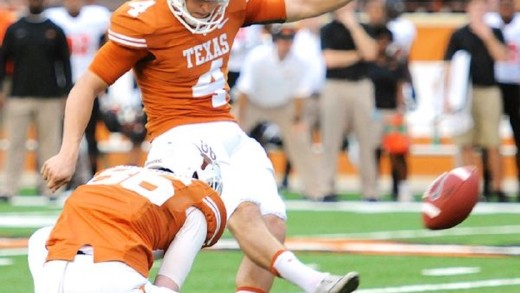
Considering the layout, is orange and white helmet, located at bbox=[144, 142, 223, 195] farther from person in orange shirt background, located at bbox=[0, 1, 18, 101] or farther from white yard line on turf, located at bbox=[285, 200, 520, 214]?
person in orange shirt background, located at bbox=[0, 1, 18, 101]

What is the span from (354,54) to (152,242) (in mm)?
9970

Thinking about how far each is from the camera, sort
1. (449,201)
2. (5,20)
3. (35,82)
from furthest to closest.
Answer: (5,20) → (35,82) → (449,201)

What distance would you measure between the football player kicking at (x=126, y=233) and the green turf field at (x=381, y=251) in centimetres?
281

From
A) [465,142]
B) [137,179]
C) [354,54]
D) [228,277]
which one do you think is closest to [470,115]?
[465,142]

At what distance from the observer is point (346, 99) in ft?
51.9

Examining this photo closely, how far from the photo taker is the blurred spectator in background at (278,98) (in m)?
16.1

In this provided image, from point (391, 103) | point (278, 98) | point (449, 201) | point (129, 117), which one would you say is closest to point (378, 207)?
point (391, 103)

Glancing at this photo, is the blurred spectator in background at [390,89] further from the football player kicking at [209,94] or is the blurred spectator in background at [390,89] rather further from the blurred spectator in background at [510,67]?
the football player kicking at [209,94]

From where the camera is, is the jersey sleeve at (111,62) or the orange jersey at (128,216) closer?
the orange jersey at (128,216)

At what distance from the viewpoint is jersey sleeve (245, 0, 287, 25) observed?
7.40 m

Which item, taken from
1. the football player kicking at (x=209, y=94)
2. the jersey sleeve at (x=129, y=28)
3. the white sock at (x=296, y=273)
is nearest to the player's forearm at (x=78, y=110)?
the football player kicking at (x=209, y=94)

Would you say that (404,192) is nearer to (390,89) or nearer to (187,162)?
(390,89)

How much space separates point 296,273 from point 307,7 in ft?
4.58

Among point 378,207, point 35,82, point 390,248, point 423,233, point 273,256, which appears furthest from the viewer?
point 35,82
